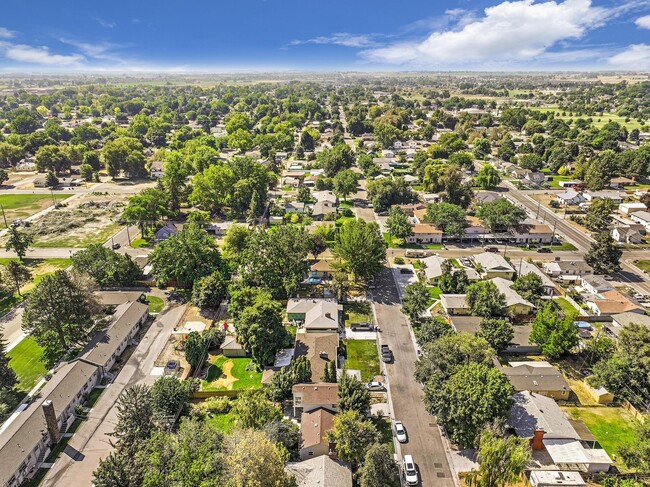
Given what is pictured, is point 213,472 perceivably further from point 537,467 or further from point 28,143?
point 28,143

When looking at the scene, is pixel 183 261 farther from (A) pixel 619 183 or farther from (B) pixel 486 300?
(A) pixel 619 183

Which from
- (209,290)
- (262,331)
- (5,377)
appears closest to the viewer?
(5,377)

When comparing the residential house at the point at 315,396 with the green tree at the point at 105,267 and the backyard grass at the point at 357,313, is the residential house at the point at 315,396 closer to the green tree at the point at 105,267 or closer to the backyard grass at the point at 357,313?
the backyard grass at the point at 357,313

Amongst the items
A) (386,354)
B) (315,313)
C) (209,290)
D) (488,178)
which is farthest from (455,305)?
(488,178)

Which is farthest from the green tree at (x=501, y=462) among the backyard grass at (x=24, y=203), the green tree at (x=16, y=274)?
the backyard grass at (x=24, y=203)

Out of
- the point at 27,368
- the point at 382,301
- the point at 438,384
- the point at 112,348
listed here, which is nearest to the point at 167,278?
the point at 112,348

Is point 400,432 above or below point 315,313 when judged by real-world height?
below

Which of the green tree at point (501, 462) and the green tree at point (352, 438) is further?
the green tree at point (352, 438)
